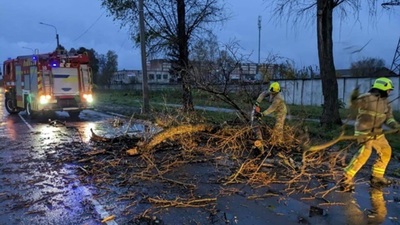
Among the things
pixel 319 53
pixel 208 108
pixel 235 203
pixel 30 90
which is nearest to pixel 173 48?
pixel 208 108

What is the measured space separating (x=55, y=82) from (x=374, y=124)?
15.0 m

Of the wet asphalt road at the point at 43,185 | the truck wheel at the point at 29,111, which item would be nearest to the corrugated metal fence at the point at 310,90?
the truck wheel at the point at 29,111

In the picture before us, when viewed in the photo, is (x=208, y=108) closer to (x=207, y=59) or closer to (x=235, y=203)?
(x=207, y=59)

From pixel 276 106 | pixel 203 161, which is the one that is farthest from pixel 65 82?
pixel 276 106

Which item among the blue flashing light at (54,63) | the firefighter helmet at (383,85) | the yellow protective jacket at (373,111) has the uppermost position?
the blue flashing light at (54,63)

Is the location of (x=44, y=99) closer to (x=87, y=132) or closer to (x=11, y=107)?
(x=11, y=107)

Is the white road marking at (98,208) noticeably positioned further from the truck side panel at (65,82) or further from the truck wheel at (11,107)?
the truck wheel at (11,107)

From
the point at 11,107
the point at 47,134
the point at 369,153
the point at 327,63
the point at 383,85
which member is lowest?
the point at 47,134

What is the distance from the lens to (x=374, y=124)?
6.18 m

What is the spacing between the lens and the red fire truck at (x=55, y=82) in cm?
1773

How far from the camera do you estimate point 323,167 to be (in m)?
7.61

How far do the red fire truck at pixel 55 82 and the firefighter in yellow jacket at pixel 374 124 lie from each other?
14.5 metres

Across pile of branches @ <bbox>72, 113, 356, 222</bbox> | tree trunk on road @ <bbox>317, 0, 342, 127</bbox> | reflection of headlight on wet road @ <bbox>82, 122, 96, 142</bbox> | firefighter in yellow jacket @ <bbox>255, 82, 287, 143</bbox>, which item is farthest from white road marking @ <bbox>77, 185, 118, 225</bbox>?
tree trunk on road @ <bbox>317, 0, 342, 127</bbox>

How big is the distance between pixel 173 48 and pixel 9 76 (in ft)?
30.4
